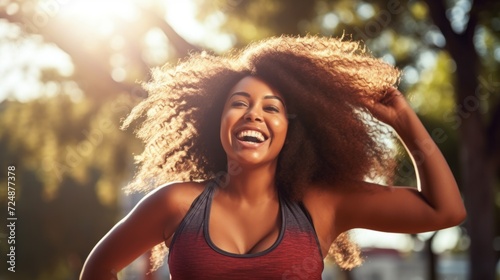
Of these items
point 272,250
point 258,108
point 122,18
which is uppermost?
point 122,18

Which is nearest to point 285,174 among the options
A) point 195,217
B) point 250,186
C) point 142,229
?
point 250,186

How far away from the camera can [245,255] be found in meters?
3.39

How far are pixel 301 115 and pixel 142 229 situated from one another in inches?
30.1

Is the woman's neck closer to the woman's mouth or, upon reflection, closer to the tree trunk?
the woman's mouth

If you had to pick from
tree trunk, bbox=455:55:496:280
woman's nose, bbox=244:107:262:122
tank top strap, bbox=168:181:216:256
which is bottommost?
tank top strap, bbox=168:181:216:256

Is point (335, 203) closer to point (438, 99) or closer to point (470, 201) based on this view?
point (470, 201)

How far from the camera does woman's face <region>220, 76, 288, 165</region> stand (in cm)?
359

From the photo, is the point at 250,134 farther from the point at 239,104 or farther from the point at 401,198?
the point at 401,198

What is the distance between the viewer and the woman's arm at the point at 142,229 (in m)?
3.62

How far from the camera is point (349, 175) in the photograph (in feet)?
12.2

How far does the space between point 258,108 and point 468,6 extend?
903 cm

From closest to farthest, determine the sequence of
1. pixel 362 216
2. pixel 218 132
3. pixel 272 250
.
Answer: pixel 272 250
pixel 362 216
pixel 218 132

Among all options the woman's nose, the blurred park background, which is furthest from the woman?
the blurred park background

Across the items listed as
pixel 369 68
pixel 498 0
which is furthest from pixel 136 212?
pixel 498 0
